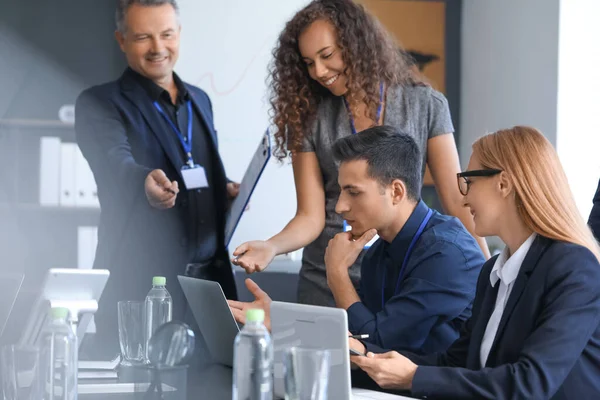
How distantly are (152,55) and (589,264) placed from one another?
170 cm

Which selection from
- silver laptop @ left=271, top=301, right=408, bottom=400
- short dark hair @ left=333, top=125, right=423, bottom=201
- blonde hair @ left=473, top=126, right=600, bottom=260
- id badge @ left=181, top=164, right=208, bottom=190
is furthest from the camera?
id badge @ left=181, top=164, right=208, bottom=190

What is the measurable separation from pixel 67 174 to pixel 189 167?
5.21ft

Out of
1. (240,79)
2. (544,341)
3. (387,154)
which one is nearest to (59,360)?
(544,341)

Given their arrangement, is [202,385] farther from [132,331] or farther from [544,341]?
[544,341]

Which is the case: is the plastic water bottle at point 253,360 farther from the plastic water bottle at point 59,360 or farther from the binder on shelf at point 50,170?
the binder on shelf at point 50,170

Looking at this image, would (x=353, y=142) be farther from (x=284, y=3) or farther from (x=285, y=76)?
(x=284, y=3)

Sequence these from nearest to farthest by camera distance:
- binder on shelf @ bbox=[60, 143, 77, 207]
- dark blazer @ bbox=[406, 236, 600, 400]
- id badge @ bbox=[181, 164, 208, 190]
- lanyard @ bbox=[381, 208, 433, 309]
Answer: dark blazer @ bbox=[406, 236, 600, 400]
lanyard @ bbox=[381, 208, 433, 309]
id badge @ bbox=[181, 164, 208, 190]
binder on shelf @ bbox=[60, 143, 77, 207]

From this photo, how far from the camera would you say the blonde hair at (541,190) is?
162 centimetres

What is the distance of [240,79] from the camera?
14.6 feet

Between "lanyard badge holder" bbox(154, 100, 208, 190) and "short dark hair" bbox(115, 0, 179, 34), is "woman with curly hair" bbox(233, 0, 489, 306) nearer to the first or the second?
"lanyard badge holder" bbox(154, 100, 208, 190)

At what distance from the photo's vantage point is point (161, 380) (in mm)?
1470

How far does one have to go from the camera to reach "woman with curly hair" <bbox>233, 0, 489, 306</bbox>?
94.7 inches

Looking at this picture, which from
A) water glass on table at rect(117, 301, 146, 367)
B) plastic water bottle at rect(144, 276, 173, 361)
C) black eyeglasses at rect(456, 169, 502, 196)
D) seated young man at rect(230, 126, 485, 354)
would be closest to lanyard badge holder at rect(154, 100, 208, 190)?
seated young man at rect(230, 126, 485, 354)

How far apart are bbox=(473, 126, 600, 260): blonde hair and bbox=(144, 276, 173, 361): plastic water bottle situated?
0.83 meters
